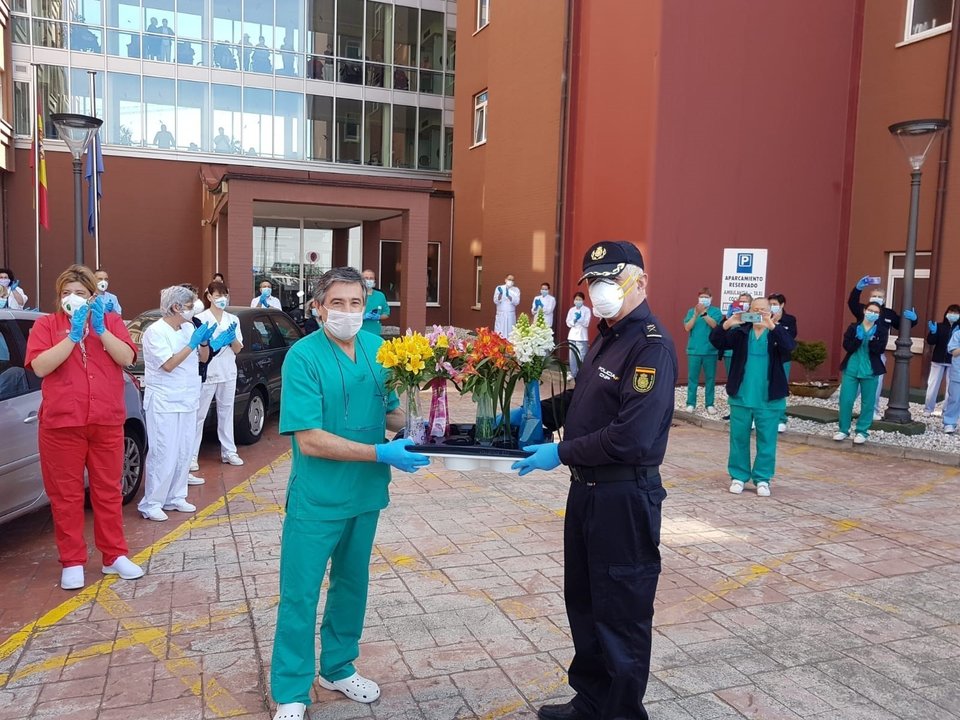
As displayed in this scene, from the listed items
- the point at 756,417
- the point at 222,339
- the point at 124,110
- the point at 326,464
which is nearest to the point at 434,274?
the point at 124,110

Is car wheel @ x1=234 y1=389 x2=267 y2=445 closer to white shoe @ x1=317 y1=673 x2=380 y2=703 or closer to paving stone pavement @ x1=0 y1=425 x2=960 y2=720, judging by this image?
paving stone pavement @ x1=0 y1=425 x2=960 y2=720

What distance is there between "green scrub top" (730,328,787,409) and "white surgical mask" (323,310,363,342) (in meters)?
5.25

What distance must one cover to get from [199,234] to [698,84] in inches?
649

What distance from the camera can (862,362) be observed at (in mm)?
9781

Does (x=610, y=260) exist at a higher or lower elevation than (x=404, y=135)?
lower

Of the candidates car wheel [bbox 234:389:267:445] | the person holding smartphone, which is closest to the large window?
the person holding smartphone

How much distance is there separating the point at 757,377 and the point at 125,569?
5791mm

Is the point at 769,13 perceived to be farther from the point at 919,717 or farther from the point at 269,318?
the point at 919,717

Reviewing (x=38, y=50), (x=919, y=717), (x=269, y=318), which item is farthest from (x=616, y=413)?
(x=38, y=50)

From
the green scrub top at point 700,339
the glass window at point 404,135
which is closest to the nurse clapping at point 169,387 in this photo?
the green scrub top at point 700,339

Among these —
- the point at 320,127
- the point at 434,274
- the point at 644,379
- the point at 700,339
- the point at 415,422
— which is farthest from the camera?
the point at 320,127

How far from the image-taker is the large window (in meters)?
13.5

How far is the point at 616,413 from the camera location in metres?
3.14

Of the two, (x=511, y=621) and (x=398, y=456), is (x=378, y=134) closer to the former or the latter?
(x=511, y=621)
